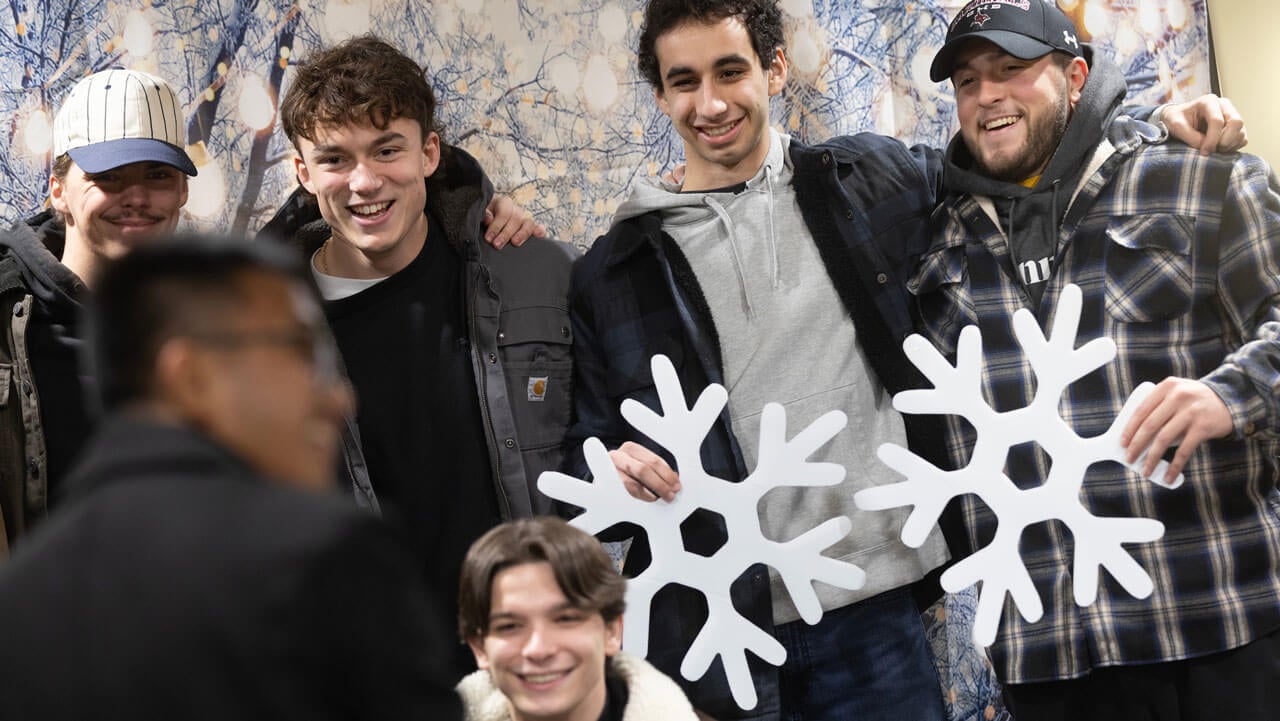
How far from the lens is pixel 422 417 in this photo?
2178 mm

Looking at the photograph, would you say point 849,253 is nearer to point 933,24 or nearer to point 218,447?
point 933,24

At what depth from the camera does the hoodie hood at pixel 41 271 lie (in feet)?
6.93

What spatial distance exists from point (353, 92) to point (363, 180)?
0.53 ft

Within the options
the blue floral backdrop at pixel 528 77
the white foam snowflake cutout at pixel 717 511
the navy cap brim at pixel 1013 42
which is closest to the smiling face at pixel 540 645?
the white foam snowflake cutout at pixel 717 511

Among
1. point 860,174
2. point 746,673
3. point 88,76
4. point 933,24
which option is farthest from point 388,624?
point 933,24

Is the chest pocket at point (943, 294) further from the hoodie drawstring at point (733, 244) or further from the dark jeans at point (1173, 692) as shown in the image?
the dark jeans at point (1173, 692)

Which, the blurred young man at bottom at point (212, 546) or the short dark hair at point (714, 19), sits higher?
the short dark hair at point (714, 19)

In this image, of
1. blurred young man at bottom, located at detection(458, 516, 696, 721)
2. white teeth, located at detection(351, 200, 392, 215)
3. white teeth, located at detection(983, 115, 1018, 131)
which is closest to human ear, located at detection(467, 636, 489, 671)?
blurred young man at bottom, located at detection(458, 516, 696, 721)

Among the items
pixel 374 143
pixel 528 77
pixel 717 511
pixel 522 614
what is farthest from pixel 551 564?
pixel 528 77

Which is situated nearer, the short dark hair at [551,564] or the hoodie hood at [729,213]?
the short dark hair at [551,564]

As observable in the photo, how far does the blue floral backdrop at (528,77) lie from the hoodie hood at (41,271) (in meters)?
0.31

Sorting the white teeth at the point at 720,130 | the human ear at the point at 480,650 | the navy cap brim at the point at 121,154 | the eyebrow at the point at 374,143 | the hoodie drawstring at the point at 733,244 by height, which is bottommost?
the human ear at the point at 480,650

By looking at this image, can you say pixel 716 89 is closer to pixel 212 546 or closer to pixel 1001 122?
pixel 1001 122

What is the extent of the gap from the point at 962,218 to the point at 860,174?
0.22 meters
